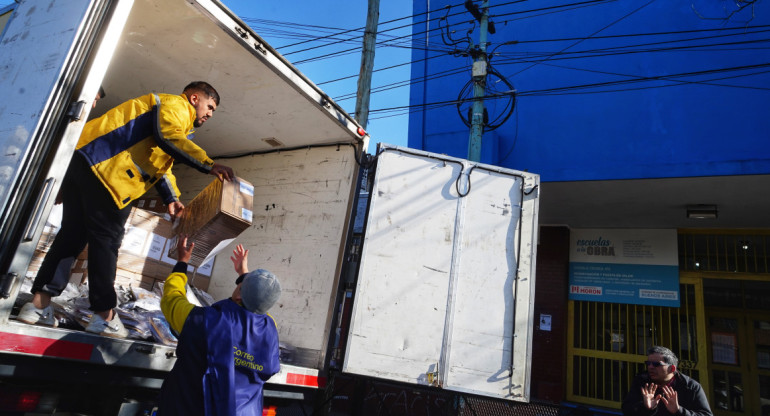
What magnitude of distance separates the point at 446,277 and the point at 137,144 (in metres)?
2.49

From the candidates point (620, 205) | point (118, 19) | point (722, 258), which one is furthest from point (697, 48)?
point (118, 19)

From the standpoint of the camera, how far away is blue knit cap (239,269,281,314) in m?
2.44

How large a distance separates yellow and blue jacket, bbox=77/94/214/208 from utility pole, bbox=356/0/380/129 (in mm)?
5108

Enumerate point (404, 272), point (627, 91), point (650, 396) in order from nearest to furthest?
point (650, 396)
point (404, 272)
point (627, 91)

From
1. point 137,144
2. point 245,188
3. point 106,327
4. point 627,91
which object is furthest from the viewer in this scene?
point 627,91

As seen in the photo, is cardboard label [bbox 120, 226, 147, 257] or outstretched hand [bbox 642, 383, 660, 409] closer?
outstretched hand [bbox 642, 383, 660, 409]

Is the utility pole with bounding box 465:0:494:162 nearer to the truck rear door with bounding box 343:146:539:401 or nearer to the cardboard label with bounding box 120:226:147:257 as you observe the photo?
the truck rear door with bounding box 343:146:539:401

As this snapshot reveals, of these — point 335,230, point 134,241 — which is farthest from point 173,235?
point 335,230

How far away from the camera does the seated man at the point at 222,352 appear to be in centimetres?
218

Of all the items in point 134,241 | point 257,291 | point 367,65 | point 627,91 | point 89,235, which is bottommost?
point 257,291

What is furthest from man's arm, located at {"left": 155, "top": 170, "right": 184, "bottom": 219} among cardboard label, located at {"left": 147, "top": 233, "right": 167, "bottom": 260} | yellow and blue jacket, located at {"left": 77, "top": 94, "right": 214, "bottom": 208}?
cardboard label, located at {"left": 147, "top": 233, "right": 167, "bottom": 260}

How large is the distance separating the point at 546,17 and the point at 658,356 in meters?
6.83

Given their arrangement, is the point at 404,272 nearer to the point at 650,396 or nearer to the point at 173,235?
the point at 173,235

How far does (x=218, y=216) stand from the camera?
325 centimetres
